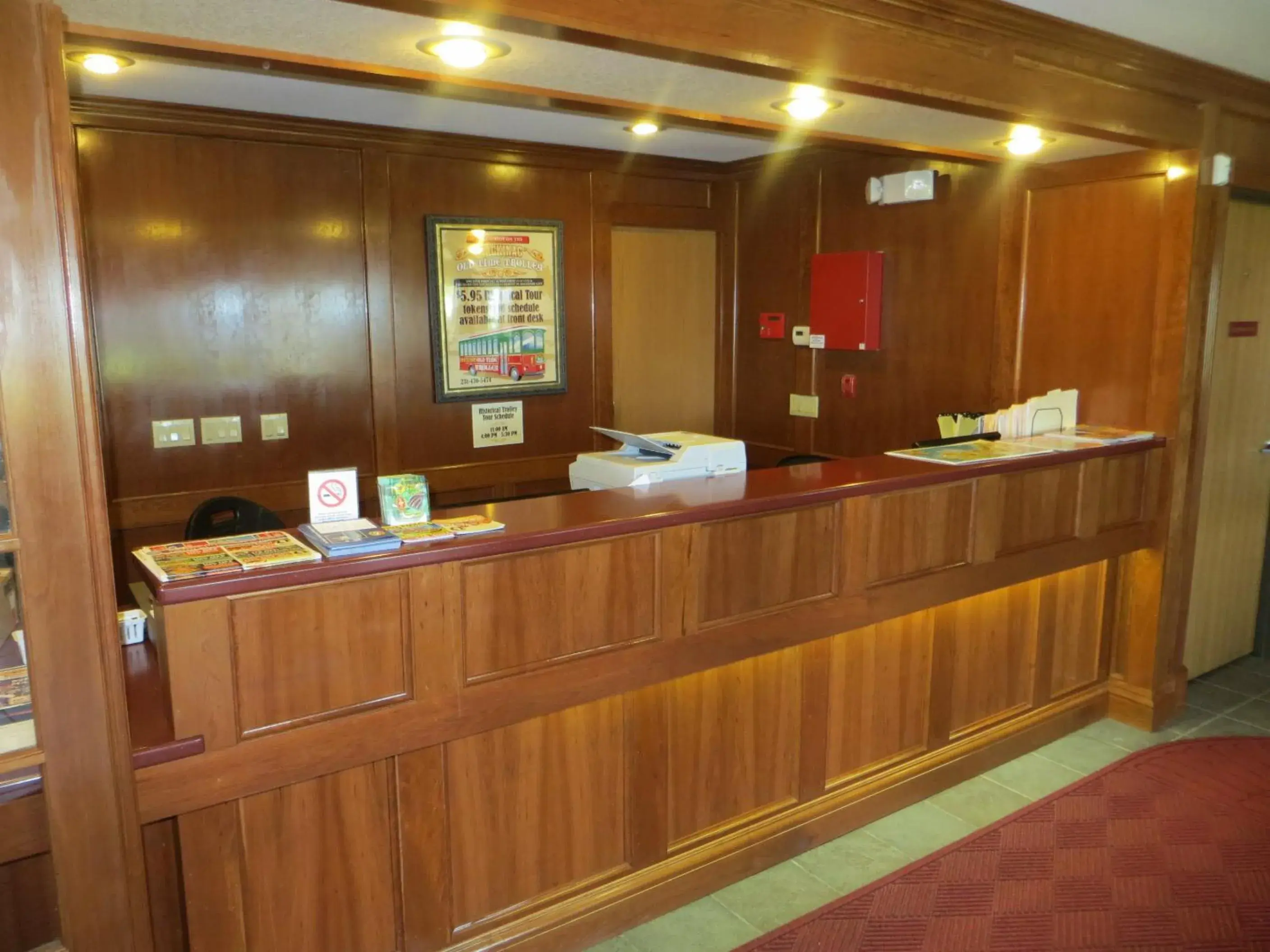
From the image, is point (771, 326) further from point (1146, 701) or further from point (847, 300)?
point (1146, 701)

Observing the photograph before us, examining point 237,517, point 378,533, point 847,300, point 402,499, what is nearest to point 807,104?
point 847,300

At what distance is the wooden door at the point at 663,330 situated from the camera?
4918mm

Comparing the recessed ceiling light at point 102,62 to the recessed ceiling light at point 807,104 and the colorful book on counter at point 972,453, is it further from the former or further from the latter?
the colorful book on counter at point 972,453

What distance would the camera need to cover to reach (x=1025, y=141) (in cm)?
342

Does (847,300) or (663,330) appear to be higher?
(847,300)

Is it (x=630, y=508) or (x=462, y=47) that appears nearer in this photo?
(x=462, y=47)

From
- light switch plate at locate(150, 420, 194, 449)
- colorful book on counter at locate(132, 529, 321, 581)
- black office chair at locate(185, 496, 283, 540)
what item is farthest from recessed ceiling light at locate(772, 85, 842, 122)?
light switch plate at locate(150, 420, 194, 449)

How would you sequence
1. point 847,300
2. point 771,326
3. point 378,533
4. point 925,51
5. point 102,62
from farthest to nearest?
1. point 771,326
2. point 847,300
3. point 102,62
4. point 925,51
5. point 378,533

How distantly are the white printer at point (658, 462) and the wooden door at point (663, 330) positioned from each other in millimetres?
1944

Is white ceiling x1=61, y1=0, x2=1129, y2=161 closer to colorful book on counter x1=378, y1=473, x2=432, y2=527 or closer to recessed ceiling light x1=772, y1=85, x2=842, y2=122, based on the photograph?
recessed ceiling light x1=772, y1=85, x2=842, y2=122

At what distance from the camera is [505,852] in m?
2.33

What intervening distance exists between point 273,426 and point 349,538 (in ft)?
6.62

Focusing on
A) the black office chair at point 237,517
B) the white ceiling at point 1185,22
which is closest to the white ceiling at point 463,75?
the white ceiling at point 1185,22

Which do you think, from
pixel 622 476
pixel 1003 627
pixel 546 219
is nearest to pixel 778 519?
pixel 622 476
